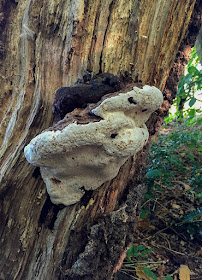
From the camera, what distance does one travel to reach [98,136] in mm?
1020

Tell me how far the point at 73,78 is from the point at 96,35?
0.32m

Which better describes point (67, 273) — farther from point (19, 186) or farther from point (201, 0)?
point (201, 0)

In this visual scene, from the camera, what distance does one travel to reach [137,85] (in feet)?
3.79

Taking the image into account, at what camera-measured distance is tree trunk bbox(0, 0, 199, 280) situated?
1.39 meters

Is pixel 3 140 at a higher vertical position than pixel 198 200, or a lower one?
higher

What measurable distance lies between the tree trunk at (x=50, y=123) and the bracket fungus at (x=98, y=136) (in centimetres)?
31

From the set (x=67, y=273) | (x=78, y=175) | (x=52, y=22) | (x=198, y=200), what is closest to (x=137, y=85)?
(x=78, y=175)

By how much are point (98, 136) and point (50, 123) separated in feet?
1.84

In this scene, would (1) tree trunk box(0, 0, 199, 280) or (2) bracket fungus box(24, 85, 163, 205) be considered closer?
(2) bracket fungus box(24, 85, 163, 205)


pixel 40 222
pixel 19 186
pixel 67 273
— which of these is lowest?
pixel 67 273

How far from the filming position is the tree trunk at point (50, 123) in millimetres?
1391

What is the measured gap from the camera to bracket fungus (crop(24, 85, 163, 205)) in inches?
40.2

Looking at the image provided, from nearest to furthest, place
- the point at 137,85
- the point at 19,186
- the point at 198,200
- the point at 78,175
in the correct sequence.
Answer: the point at 137,85 < the point at 78,175 < the point at 19,186 < the point at 198,200

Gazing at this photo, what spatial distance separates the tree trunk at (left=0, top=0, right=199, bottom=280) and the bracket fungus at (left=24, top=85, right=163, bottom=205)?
1.00 ft
